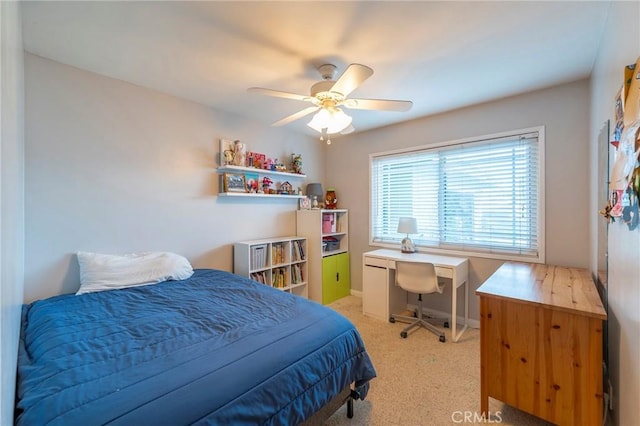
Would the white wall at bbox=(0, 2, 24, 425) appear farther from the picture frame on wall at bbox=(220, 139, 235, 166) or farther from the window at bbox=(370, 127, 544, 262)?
the window at bbox=(370, 127, 544, 262)

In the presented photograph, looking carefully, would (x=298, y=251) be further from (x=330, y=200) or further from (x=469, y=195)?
(x=469, y=195)

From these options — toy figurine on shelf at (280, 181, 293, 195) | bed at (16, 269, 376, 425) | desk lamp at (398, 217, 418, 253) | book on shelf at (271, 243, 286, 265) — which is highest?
toy figurine on shelf at (280, 181, 293, 195)

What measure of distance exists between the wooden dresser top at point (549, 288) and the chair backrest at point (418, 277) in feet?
1.94

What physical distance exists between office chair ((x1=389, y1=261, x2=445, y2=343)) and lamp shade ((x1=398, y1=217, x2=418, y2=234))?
0.55 meters

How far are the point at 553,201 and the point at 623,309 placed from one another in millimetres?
1582

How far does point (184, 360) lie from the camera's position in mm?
1196

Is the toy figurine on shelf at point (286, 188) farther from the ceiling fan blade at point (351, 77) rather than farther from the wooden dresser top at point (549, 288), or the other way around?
the wooden dresser top at point (549, 288)

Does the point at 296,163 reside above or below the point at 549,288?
above

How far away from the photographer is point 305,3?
1495 millimetres

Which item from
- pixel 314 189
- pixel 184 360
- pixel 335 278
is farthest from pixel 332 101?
pixel 335 278

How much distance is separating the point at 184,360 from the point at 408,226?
2688 mm

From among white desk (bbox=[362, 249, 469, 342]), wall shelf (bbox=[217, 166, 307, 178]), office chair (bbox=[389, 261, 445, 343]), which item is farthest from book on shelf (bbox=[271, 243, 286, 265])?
office chair (bbox=[389, 261, 445, 343])

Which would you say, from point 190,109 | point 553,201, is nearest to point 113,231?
point 190,109

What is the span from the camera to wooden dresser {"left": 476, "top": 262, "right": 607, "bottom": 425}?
143 centimetres
